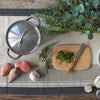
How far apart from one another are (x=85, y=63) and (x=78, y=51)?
0.24 ft

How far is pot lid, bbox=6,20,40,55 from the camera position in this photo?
2.19ft

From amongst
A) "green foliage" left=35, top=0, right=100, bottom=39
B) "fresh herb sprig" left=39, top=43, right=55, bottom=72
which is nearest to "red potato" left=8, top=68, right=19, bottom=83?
"fresh herb sprig" left=39, top=43, right=55, bottom=72

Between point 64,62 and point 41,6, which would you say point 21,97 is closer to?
point 64,62

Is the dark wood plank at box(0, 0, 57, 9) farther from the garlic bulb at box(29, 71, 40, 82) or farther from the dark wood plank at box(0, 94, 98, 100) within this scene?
the dark wood plank at box(0, 94, 98, 100)

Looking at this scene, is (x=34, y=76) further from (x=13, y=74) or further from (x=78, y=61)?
(x=78, y=61)

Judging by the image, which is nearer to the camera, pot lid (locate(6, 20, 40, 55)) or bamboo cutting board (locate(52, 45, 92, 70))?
pot lid (locate(6, 20, 40, 55))

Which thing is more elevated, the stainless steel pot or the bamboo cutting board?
the stainless steel pot

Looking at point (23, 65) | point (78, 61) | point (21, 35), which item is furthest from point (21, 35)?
point (78, 61)

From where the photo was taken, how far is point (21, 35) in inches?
26.1

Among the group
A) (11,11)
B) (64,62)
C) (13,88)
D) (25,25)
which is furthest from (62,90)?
(11,11)

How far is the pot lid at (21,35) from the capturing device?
2.19ft

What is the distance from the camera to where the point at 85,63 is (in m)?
0.80

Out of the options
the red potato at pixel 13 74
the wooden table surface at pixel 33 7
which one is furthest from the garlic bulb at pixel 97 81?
the red potato at pixel 13 74

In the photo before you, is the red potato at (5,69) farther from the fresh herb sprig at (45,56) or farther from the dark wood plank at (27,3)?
the dark wood plank at (27,3)
